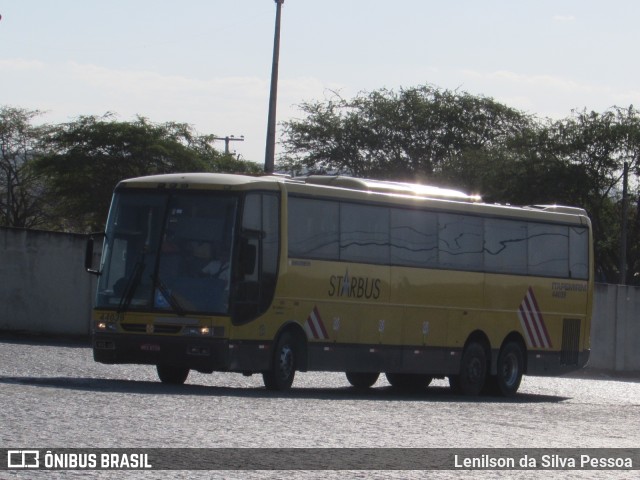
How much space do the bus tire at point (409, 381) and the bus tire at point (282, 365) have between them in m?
5.60

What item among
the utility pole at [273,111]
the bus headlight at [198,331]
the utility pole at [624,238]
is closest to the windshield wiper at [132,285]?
the bus headlight at [198,331]

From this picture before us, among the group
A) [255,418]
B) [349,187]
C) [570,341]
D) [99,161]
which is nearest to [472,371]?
[570,341]

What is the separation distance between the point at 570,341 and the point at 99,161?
150 ft

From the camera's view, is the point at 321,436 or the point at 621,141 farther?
the point at 621,141

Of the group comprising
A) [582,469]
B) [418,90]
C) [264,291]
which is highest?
[418,90]

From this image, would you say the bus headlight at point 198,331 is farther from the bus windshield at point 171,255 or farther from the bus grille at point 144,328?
the bus windshield at point 171,255

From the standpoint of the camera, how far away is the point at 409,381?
25.6 metres

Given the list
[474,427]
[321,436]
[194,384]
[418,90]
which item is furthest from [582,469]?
[418,90]

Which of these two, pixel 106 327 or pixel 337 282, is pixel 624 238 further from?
pixel 106 327

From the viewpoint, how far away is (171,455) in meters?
10.6

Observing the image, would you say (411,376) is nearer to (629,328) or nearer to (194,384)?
(194,384)

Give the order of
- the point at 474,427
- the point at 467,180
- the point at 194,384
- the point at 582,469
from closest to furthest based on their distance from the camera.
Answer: the point at 582,469 < the point at 474,427 < the point at 194,384 < the point at 467,180

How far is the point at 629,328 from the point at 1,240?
1848cm

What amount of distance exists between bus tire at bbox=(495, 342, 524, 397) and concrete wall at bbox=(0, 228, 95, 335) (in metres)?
12.0
